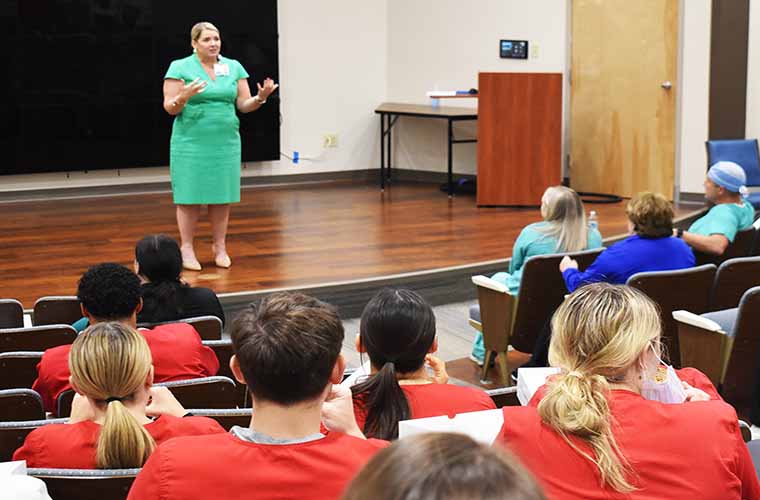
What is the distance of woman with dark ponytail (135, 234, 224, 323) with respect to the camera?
4234 mm

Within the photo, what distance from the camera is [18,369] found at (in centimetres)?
357

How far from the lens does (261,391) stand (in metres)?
1.78

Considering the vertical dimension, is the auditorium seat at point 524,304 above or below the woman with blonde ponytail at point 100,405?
below

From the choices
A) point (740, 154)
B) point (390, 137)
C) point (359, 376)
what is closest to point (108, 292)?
point (359, 376)

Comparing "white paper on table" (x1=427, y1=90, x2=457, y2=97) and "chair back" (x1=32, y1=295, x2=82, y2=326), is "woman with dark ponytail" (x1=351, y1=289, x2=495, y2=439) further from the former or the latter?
"white paper on table" (x1=427, y1=90, x2=457, y2=97)

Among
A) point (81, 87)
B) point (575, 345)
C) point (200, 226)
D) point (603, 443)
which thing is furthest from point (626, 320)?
point (81, 87)

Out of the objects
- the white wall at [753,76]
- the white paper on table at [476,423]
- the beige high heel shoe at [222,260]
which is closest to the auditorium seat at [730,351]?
the white paper on table at [476,423]

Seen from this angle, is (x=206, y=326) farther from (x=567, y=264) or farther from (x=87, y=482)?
(x=87, y=482)

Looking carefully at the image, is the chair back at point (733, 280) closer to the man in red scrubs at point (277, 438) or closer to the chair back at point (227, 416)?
the chair back at point (227, 416)

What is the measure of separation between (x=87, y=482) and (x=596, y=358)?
1052 millimetres

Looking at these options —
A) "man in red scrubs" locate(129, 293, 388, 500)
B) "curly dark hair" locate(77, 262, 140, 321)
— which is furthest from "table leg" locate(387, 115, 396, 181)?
"man in red scrubs" locate(129, 293, 388, 500)

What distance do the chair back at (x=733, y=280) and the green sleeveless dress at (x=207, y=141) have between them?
332cm

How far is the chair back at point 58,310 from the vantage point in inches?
178

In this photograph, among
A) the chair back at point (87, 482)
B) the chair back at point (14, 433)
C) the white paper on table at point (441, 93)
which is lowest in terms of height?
the chair back at point (14, 433)
